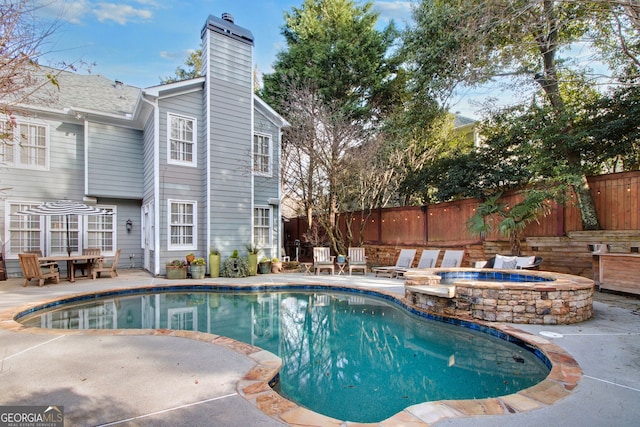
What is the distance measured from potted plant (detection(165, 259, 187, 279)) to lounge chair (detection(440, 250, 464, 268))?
724 cm

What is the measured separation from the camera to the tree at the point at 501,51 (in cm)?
635

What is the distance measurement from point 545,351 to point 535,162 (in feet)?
19.7

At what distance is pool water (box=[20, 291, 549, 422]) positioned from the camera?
3.45m

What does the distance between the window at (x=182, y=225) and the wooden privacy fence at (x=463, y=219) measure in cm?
546

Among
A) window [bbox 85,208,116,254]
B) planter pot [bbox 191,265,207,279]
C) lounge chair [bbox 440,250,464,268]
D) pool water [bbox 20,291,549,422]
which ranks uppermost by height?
window [bbox 85,208,116,254]

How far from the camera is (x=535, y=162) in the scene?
333 inches

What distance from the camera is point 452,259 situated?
9680 mm

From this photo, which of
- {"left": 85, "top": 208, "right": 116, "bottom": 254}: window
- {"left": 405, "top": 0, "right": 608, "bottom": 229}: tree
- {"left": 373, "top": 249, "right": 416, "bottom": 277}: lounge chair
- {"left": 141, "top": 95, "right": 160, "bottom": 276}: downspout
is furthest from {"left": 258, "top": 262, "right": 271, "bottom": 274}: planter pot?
{"left": 405, "top": 0, "right": 608, "bottom": 229}: tree

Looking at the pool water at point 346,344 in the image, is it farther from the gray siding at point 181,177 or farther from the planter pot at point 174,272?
the gray siding at point 181,177

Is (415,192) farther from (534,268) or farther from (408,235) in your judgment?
(534,268)

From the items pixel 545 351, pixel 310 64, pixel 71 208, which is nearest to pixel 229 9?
pixel 310 64

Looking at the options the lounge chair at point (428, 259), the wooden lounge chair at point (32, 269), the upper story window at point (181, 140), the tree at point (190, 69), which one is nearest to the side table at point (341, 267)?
the lounge chair at point (428, 259)

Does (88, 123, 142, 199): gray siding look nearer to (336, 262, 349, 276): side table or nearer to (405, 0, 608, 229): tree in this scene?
(336, 262, 349, 276): side table

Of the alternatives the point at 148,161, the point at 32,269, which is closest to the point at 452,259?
the point at 148,161
